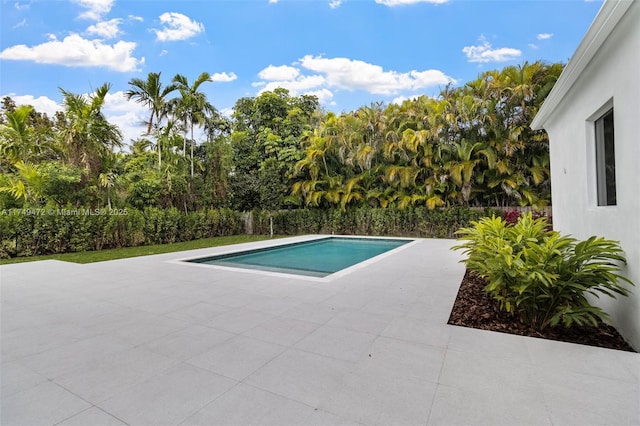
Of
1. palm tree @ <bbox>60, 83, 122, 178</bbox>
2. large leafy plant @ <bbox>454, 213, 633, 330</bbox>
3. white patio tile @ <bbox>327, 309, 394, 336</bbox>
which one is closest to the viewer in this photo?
large leafy plant @ <bbox>454, 213, 633, 330</bbox>

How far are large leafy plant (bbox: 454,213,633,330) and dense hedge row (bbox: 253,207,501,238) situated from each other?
8.15 m

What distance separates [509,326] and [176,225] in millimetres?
12428

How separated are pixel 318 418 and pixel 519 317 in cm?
277

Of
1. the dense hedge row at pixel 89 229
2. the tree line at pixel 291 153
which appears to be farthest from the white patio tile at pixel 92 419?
the tree line at pixel 291 153

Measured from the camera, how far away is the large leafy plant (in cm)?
292

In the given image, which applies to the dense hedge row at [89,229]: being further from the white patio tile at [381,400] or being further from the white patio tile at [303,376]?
the white patio tile at [381,400]

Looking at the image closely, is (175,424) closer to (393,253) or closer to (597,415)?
(597,415)

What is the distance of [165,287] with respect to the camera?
5.19 metres

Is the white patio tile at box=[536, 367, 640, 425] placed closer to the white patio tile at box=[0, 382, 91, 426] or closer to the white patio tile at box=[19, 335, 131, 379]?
the white patio tile at box=[0, 382, 91, 426]

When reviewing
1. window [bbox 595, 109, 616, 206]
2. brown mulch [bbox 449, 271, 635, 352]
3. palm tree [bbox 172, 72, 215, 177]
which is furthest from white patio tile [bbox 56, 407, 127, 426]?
palm tree [bbox 172, 72, 215, 177]

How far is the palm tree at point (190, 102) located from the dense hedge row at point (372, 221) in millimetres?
5187

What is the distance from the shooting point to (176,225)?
1298 cm

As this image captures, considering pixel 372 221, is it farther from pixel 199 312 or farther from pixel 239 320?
pixel 239 320

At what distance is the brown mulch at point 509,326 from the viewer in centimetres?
294
